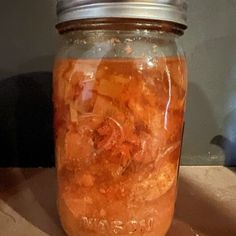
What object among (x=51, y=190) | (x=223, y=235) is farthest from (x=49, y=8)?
(x=223, y=235)

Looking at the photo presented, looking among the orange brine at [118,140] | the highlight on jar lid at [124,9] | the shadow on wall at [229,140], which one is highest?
the highlight on jar lid at [124,9]

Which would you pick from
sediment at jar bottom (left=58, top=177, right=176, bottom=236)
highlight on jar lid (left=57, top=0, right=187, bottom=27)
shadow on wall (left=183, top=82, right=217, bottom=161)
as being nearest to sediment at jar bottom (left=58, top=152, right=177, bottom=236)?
sediment at jar bottom (left=58, top=177, right=176, bottom=236)

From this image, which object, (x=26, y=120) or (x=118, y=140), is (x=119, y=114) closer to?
(x=118, y=140)

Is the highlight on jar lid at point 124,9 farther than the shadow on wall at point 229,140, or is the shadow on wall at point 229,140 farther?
the shadow on wall at point 229,140

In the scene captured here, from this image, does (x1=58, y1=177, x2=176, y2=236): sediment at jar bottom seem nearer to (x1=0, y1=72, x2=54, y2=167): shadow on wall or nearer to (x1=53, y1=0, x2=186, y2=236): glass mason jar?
(x1=53, y1=0, x2=186, y2=236): glass mason jar

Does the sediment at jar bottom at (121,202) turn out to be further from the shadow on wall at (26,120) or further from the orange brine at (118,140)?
the shadow on wall at (26,120)

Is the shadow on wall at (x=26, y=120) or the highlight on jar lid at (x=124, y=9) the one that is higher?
the highlight on jar lid at (x=124, y=9)

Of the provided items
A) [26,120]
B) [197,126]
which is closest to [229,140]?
[197,126]

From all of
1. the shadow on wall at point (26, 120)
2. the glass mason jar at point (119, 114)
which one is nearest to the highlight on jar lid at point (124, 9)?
the glass mason jar at point (119, 114)
